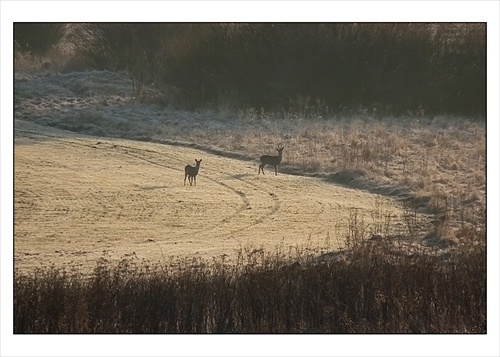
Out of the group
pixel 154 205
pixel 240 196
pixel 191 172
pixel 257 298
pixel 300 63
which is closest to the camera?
pixel 257 298

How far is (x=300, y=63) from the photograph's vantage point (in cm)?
1373

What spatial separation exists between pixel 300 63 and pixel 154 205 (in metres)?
3.85

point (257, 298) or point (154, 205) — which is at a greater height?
point (154, 205)

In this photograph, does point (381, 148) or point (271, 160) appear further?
point (381, 148)

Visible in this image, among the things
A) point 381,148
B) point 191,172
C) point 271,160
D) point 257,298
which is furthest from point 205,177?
point 257,298

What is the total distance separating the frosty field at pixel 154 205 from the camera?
32.7 feet

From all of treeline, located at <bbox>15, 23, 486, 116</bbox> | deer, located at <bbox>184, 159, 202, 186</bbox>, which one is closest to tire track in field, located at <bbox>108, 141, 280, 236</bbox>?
deer, located at <bbox>184, 159, 202, 186</bbox>

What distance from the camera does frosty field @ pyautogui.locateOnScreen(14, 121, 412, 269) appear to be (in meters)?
9.98

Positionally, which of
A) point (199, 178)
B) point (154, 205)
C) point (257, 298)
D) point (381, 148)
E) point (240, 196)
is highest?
point (381, 148)

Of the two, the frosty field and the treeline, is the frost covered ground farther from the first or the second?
the treeline

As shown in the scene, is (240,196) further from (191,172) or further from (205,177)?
(191,172)

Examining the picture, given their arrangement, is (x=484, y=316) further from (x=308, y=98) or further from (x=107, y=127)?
(x=107, y=127)

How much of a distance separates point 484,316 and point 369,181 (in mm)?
3876

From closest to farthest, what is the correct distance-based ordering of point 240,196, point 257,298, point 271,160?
point 257,298 → point 240,196 → point 271,160
